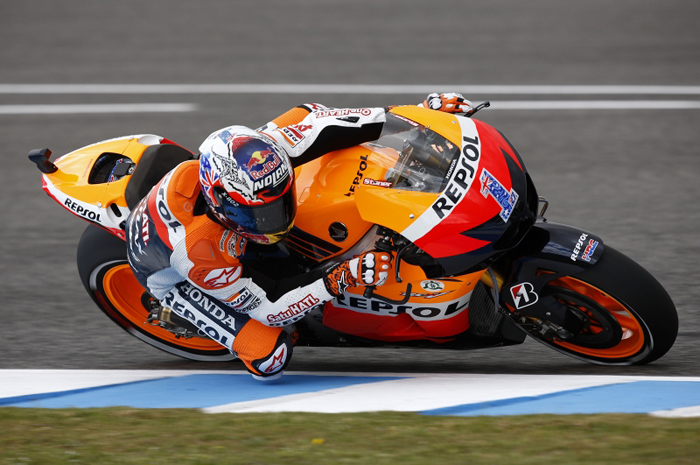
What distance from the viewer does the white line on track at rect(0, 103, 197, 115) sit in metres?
9.34

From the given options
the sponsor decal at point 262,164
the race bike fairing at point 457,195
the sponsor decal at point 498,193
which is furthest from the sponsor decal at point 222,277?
the sponsor decal at point 498,193

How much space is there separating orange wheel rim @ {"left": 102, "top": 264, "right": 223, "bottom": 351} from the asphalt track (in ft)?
0.41

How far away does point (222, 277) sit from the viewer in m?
4.05

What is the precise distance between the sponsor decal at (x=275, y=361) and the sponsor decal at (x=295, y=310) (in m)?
0.15

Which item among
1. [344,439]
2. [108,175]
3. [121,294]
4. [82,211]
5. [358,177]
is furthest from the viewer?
[121,294]

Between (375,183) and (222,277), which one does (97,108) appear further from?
(375,183)

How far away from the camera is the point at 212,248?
4.01 meters

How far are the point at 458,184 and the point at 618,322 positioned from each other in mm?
1073

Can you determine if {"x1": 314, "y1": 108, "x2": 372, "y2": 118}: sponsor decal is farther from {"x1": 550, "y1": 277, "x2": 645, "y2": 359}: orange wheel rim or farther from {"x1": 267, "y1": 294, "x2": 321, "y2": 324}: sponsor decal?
{"x1": 550, "y1": 277, "x2": 645, "y2": 359}: orange wheel rim

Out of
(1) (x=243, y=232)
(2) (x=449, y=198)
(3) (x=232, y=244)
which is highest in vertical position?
(2) (x=449, y=198)

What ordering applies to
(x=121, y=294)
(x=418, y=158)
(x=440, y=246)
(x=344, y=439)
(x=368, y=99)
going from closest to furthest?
(x=344, y=439) < (x=440, y=246) < (x=418, y=158) < (x=121, y=294) < (x=368, y=99)

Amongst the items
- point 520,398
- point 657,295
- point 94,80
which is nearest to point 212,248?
point 520,398

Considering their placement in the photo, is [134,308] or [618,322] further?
[134,308]

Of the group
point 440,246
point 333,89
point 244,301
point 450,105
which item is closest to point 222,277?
point 244,301
